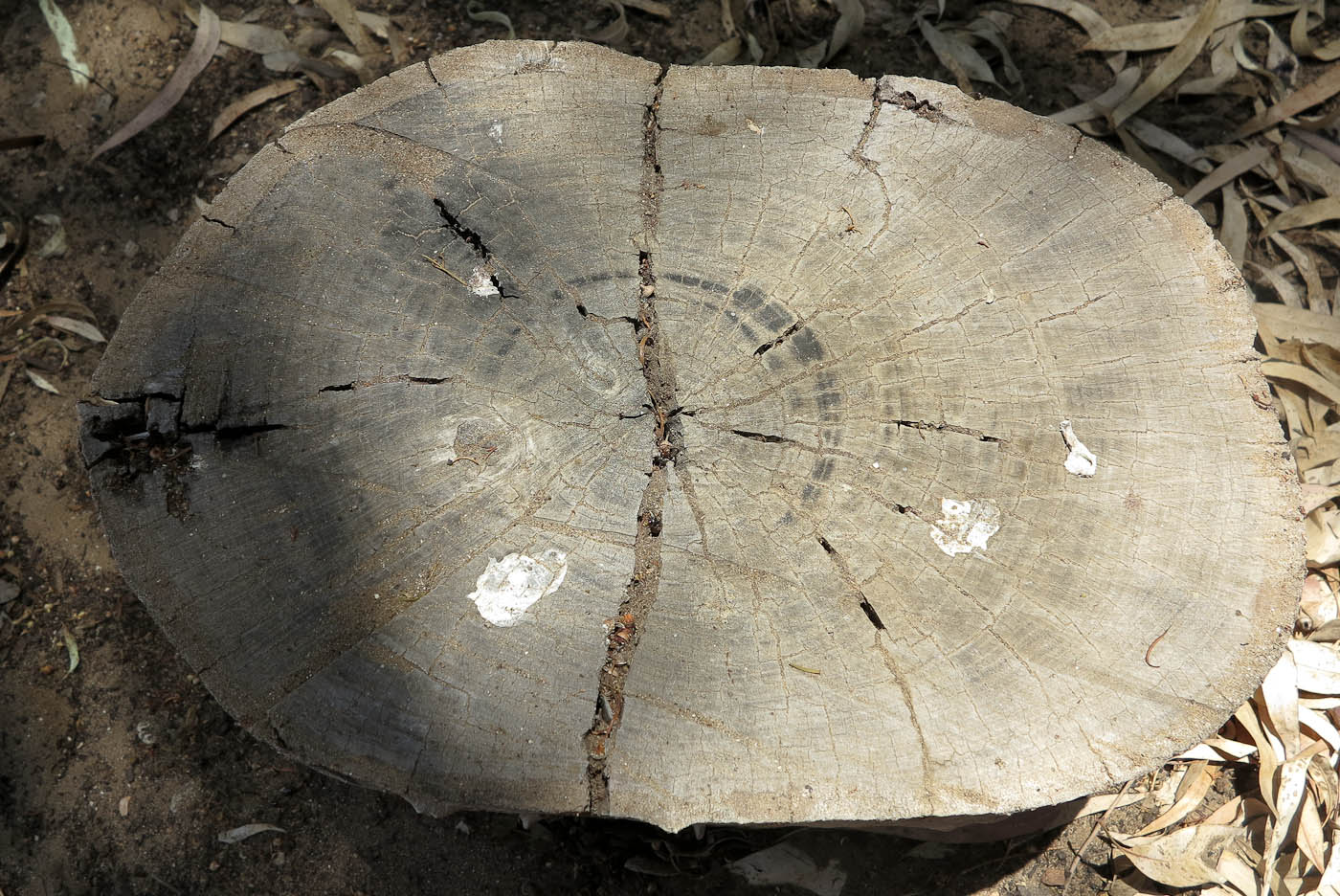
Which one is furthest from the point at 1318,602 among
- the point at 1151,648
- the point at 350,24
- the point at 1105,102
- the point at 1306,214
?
the point at 350,24

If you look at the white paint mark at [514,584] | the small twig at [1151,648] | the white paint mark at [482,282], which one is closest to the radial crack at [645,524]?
the white paint mark at [514,584]

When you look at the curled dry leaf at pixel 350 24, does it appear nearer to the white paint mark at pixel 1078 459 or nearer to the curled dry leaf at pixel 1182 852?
the white paint mark at pixel 1078 459

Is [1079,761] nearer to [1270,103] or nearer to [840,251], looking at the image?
[840,251]

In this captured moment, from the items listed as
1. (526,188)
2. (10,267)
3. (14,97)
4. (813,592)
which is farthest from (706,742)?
(14,97)

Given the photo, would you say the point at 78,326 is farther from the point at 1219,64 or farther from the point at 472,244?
the point at 1219,64

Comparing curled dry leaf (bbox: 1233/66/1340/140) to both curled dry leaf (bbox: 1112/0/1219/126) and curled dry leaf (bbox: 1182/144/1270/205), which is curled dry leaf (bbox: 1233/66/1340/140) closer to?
curled dry leaf (bbox: 1182/144/1270/205)

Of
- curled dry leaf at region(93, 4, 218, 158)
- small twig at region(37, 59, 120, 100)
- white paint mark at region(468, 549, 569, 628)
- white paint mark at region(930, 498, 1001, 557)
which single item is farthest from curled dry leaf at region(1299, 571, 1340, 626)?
small twig at region(37, 59, 120, 100)

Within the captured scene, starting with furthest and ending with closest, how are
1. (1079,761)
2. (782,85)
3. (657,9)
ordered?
(657,9), (782,85), (1079,761)
